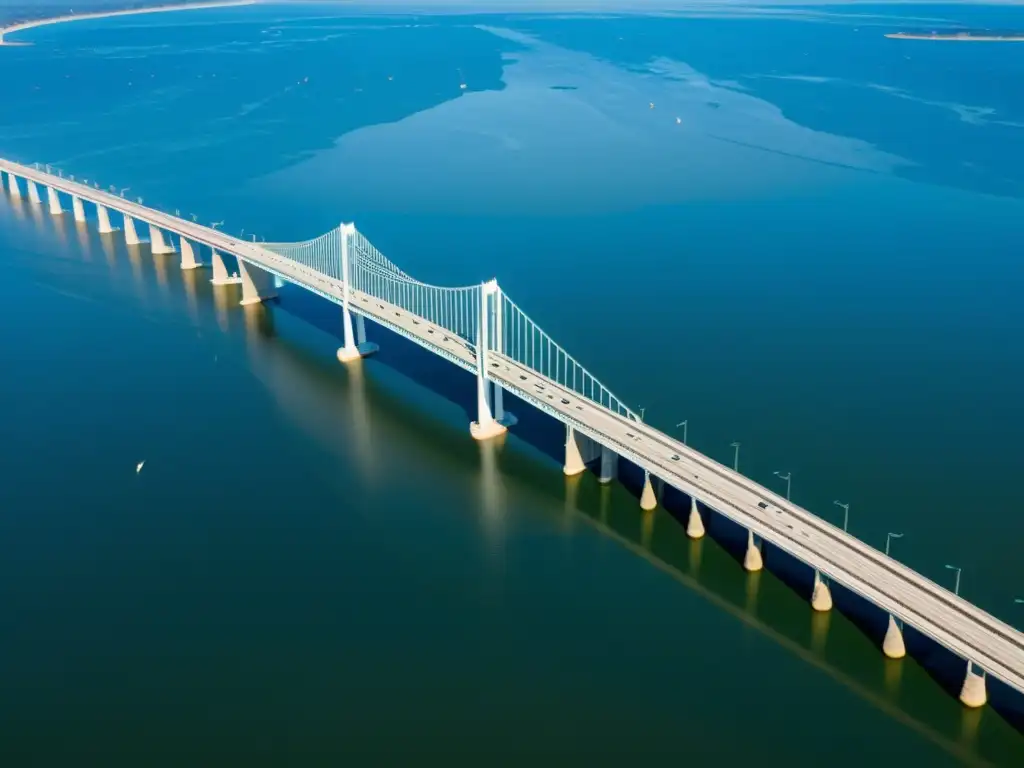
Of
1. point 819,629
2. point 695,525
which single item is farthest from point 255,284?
point 819,629

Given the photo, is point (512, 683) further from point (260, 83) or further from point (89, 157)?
point (260, 83)

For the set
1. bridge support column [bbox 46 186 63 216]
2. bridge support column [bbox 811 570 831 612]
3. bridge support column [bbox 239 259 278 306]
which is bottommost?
bridge support column [bbox 46 186 63 216]

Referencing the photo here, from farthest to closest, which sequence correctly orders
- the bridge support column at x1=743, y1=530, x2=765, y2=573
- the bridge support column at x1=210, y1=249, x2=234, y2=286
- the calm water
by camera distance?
the bridge support column at x1=210, y1=249, x2=234, y2=286
the bridge support column at x1=743, y1=530, x2=765, y2=573
the calm water

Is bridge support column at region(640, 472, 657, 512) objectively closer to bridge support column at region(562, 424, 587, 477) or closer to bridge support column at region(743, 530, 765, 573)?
Result: bridge support column at region(562, 424, 587, 477)

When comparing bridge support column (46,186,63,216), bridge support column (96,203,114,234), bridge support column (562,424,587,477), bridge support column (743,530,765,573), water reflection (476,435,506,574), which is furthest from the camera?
bridge support column (46,186,63,216)

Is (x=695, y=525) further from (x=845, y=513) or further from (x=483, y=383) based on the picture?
(x=483, y=383)

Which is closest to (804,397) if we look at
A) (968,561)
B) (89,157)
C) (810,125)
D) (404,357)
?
(968,561)

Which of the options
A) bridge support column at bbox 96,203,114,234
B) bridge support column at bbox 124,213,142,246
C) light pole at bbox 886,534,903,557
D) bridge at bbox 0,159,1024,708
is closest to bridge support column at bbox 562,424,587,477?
bridge at bbox 0,159,1024,708

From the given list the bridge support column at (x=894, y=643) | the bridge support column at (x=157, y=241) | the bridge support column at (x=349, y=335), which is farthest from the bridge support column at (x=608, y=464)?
the bridge support column at (x=157, y=241)
